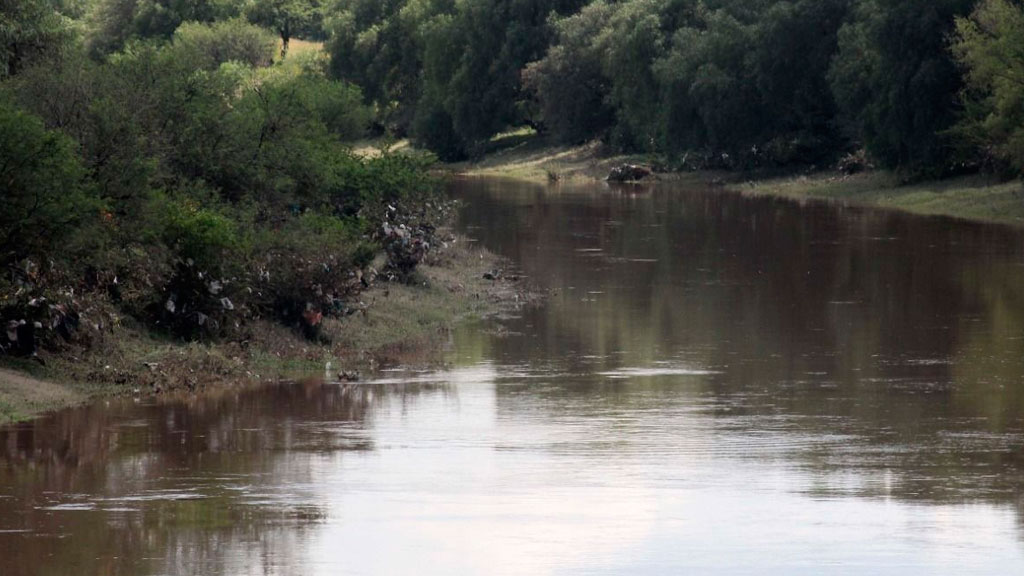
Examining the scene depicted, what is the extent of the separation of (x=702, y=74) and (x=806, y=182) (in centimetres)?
769

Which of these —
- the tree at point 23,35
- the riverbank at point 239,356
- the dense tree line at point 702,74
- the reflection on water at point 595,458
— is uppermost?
the dense tree line at point 702,74

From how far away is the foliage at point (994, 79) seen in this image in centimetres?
5325

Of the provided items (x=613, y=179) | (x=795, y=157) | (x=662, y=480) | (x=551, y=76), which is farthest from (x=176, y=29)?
(x=662, y=480)

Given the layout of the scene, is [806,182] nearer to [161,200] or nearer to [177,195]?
[177,195]

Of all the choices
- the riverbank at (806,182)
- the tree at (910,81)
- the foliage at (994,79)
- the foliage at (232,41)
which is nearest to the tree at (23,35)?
the foliage at (994,79)

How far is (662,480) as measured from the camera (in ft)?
55.9

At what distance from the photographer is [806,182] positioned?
73000 millimetres

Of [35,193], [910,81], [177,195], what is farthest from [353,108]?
[35,193]

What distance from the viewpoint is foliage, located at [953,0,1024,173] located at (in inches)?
2096

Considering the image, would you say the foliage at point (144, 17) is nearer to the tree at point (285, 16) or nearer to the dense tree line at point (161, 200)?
the tree at point (285, 16)

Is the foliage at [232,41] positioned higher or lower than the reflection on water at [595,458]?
higher

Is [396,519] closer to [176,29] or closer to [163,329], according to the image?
[163,329]

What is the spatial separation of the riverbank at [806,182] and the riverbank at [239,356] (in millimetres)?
27718

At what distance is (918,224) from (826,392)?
30932mm
